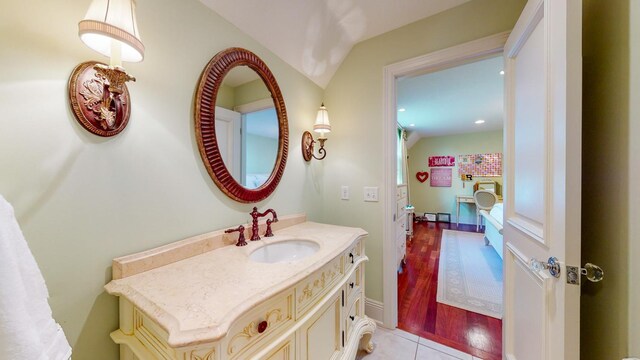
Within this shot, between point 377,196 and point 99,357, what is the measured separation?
5.40 ft

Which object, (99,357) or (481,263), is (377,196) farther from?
(481,263)

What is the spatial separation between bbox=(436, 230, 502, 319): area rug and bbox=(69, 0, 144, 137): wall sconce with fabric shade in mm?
2710

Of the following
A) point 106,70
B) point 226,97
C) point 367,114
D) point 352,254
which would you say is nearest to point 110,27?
point 106,70

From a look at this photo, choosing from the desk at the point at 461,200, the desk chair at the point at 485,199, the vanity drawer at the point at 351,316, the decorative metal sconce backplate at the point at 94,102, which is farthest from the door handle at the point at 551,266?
the desk at the point at 461,200

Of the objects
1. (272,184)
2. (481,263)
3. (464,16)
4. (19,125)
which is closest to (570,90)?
(464,16)

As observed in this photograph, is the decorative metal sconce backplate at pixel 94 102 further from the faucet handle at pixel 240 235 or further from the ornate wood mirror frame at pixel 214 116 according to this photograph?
the faucet handle at pixel 240 235

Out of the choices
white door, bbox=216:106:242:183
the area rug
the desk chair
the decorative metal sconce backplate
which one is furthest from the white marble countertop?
the desk chair

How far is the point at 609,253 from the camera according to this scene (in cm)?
69

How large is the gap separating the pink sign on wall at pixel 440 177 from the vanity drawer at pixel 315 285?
17.8 feet

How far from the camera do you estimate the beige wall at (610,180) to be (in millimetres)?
605

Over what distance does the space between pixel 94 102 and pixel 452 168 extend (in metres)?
6.26

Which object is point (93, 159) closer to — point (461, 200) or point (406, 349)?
A: point (406, 349)

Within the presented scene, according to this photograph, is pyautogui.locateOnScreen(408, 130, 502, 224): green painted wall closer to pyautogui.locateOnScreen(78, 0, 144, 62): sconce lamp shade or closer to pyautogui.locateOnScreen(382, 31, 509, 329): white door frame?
pyautogui.locateOnScreen(382, 31, 509, 329): white door frame

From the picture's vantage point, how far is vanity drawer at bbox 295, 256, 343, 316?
814 millimetres
